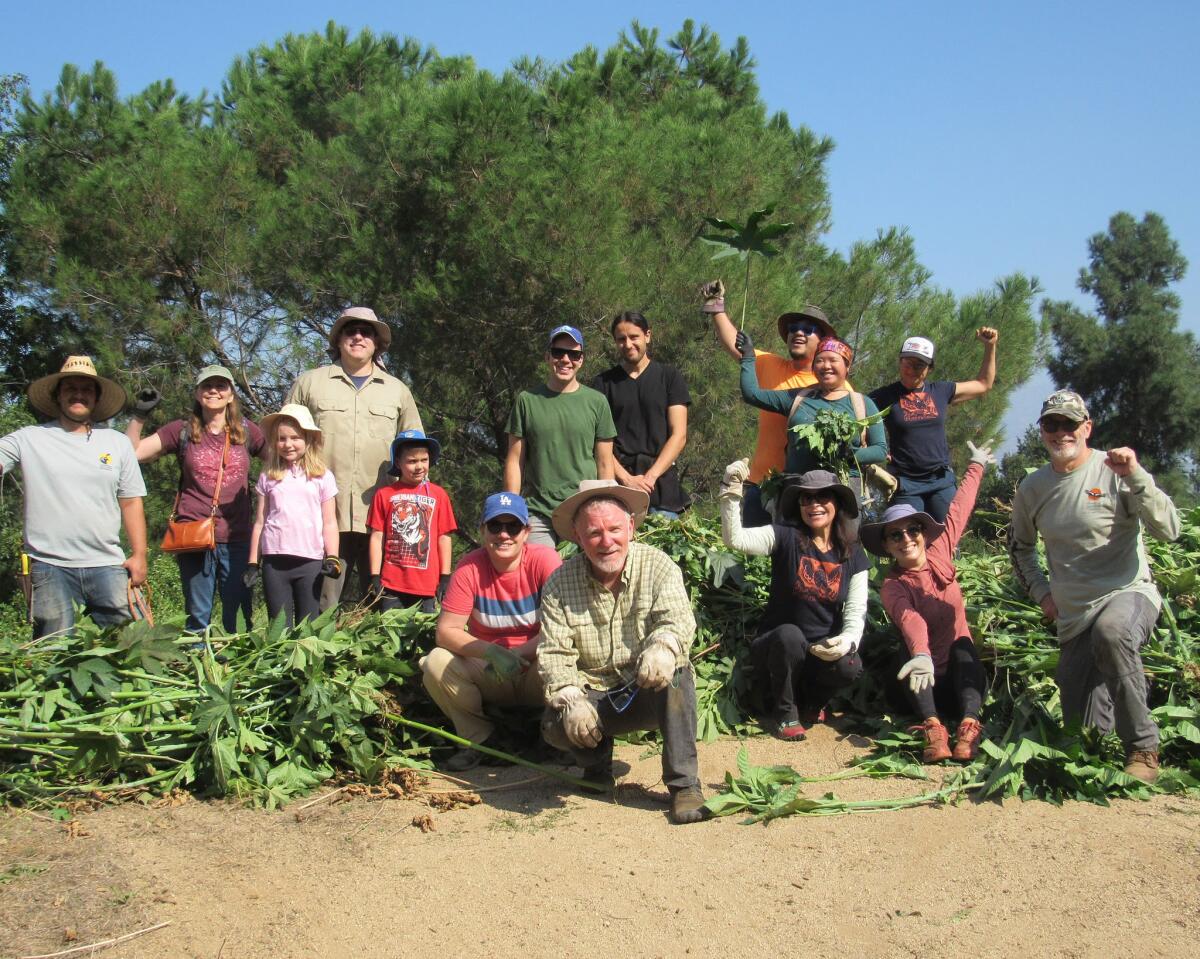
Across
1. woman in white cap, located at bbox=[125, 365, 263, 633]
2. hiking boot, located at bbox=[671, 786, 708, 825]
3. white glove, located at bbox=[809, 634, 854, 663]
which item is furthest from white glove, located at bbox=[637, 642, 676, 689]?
woman in white cap, located at bbox=[125, 365, 263, 633]

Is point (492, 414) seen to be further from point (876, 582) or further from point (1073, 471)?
point (1073, 471)

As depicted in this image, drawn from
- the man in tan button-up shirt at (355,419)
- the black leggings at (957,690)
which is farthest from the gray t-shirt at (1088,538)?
the man in tan button-up shirt at (355,419)

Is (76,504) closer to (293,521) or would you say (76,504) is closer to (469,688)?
(293,521)

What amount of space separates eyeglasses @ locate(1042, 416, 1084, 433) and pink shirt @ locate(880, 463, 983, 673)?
891 mm

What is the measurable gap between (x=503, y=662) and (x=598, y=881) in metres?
1.19

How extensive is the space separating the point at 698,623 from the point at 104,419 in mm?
3142

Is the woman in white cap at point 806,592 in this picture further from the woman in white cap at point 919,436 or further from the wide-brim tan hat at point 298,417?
the wide-brim tan hat at point 298,417

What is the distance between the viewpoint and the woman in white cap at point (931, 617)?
4.83 m

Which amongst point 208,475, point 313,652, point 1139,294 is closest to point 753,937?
point 313,652

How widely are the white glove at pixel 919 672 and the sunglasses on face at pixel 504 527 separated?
1.78m

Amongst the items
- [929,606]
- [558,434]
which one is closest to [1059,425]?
[929,606]

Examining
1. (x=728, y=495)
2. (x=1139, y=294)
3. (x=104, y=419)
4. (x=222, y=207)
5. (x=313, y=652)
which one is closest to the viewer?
(x=313, y=652)

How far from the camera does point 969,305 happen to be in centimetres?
1204

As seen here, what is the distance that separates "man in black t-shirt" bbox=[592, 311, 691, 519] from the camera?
20.4 feet
